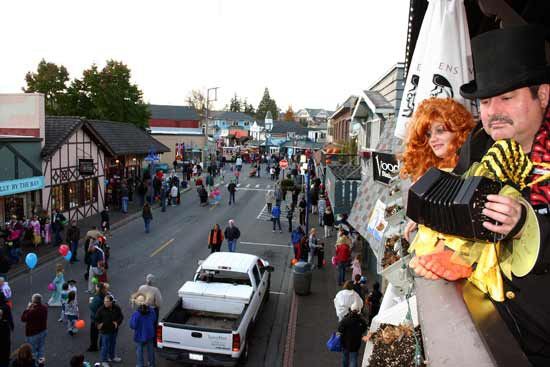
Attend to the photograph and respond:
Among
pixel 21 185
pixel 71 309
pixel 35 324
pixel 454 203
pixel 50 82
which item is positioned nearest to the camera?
pixel 454 203

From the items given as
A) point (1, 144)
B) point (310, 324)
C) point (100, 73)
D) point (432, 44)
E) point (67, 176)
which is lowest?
point (310, 324)

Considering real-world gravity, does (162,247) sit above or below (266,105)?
below

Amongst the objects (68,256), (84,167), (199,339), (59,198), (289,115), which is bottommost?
(68,256)

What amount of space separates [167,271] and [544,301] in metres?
15.7

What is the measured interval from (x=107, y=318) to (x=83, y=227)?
51.9 feet

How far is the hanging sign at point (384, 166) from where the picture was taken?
833cm

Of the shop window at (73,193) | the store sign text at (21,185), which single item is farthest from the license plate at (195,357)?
the shop window at (73,193)

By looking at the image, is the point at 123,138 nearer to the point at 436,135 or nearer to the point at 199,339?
the point at 199,339

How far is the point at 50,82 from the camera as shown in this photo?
49.5 m

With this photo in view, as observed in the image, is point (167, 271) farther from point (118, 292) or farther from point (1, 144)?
point (1, 144)

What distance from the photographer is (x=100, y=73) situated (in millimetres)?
46188

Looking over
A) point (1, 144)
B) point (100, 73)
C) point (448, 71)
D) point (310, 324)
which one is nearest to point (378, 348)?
point (448, 71)

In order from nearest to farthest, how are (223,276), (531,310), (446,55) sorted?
(531,310), (446,55), (223,276)

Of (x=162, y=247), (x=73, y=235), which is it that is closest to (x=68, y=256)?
(x=73, y=235)
